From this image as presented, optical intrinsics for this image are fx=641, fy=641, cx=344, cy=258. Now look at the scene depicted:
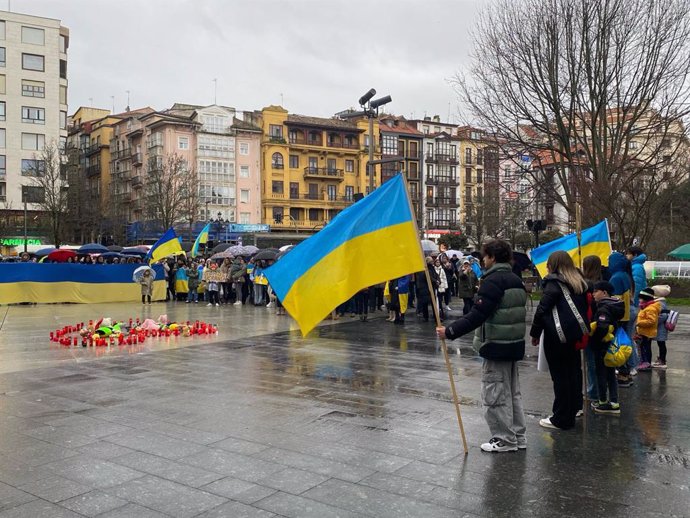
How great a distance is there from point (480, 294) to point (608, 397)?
109 inches

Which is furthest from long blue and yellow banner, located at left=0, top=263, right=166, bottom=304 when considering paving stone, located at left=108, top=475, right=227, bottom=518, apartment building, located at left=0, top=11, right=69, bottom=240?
apartment building, located at left=0, top=11, right=69, bottom=240

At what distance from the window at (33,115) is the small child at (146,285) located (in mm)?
48437

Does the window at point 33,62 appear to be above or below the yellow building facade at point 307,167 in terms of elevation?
above

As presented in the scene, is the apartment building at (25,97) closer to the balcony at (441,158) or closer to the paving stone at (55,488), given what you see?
the balcony at (441,158)

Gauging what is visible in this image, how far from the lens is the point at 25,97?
64.1 meters

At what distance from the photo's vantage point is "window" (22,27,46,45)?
64062mm

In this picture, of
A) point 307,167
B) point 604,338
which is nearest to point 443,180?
point 307,167

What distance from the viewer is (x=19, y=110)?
2506 inches

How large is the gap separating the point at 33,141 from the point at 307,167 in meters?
28.8

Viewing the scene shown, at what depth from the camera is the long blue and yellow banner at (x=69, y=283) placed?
23.5 meters

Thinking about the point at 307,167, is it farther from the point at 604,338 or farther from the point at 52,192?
the point at 604,338

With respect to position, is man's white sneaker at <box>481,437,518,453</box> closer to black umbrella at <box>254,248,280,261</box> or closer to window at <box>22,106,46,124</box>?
black umbrella at <box>254,248,280,261</box>

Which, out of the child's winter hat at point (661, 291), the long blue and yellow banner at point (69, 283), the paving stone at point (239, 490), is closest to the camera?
the paving stone at point (239, 490)

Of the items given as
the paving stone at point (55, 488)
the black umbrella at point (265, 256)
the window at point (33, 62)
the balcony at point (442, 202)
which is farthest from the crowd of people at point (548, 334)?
the balcony at point (442, 202)
